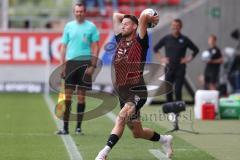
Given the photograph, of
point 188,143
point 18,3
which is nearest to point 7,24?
point 18,3

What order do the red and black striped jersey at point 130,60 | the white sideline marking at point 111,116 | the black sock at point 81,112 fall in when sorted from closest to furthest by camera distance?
1. the red and black striped jersey at point 130,60
2. the black sock at point 81,112
3. the white sideline marking at point 111,116

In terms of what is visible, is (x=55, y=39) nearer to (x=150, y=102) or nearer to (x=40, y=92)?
(x=40, y=92)

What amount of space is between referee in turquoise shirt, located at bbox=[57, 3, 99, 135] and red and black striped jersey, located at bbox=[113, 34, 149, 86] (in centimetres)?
335

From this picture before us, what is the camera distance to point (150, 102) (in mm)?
22812

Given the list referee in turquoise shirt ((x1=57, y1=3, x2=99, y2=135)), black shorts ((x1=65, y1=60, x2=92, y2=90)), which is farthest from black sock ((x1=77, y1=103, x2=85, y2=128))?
black shorts ((x1=65, y1=60, x2=92, y2=90))

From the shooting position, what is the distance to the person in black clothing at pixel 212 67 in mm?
24484

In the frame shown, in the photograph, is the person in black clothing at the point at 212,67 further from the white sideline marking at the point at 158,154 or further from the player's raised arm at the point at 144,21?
the player's raised arm at the point at 144,21

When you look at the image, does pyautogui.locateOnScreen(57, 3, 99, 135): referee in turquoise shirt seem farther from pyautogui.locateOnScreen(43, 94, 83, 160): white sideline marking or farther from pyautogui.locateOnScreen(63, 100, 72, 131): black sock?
pyautogui.locateOnScreen(43, 94, 83, 160): white sideline marking

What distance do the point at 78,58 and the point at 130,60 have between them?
3.72 meters

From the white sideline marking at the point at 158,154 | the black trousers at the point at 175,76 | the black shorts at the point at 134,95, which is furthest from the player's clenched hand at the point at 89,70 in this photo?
the black trousers at the point at 175,76

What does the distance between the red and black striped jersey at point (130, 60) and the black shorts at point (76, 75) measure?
3322mm

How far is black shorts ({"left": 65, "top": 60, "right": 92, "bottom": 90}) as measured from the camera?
569 inches

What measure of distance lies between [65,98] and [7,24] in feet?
46.7

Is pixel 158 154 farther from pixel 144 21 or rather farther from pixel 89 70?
pixel 89 70
